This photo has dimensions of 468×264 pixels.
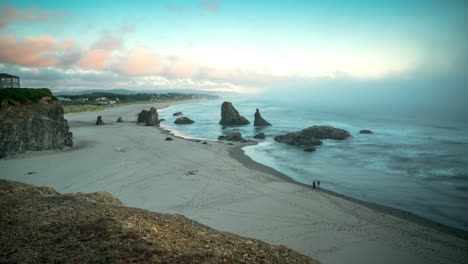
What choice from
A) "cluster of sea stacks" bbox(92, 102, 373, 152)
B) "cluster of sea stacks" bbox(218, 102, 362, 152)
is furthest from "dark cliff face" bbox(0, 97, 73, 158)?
"cluster of sea stacks" bbox(218, 102, 362, 152)

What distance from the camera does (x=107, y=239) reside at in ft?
28.7

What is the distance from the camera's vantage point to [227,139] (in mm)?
50031

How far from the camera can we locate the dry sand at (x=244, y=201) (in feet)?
48.4

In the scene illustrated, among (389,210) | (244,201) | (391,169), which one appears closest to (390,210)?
(389,210)

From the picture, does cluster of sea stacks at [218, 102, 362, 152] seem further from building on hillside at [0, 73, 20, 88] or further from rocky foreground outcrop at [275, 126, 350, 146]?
building on hillside at [0, 73, 20, 88]

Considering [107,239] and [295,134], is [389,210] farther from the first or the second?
[295,134]

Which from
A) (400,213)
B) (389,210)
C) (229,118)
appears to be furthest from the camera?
(229,118)

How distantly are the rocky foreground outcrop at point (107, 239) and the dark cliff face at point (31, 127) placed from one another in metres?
24.3

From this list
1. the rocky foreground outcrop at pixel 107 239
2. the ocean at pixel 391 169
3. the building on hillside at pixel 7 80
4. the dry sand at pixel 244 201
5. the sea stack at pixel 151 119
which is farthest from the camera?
the sea stack at pixel 151 119

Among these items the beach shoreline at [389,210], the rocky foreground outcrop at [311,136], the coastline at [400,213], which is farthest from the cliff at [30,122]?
the rocky foreground outcrop at [311,136]

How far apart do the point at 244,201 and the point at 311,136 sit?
31.5m

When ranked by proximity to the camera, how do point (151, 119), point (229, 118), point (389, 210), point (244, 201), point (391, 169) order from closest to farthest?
point (389, 210) → point (244, 201) → point (391, 169) → point (151, 119) → point (229, 118)

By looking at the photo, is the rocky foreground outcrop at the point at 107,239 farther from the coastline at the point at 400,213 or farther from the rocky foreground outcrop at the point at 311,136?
the rocky foreground outcrop at the point at 311,136

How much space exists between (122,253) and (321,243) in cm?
1116
